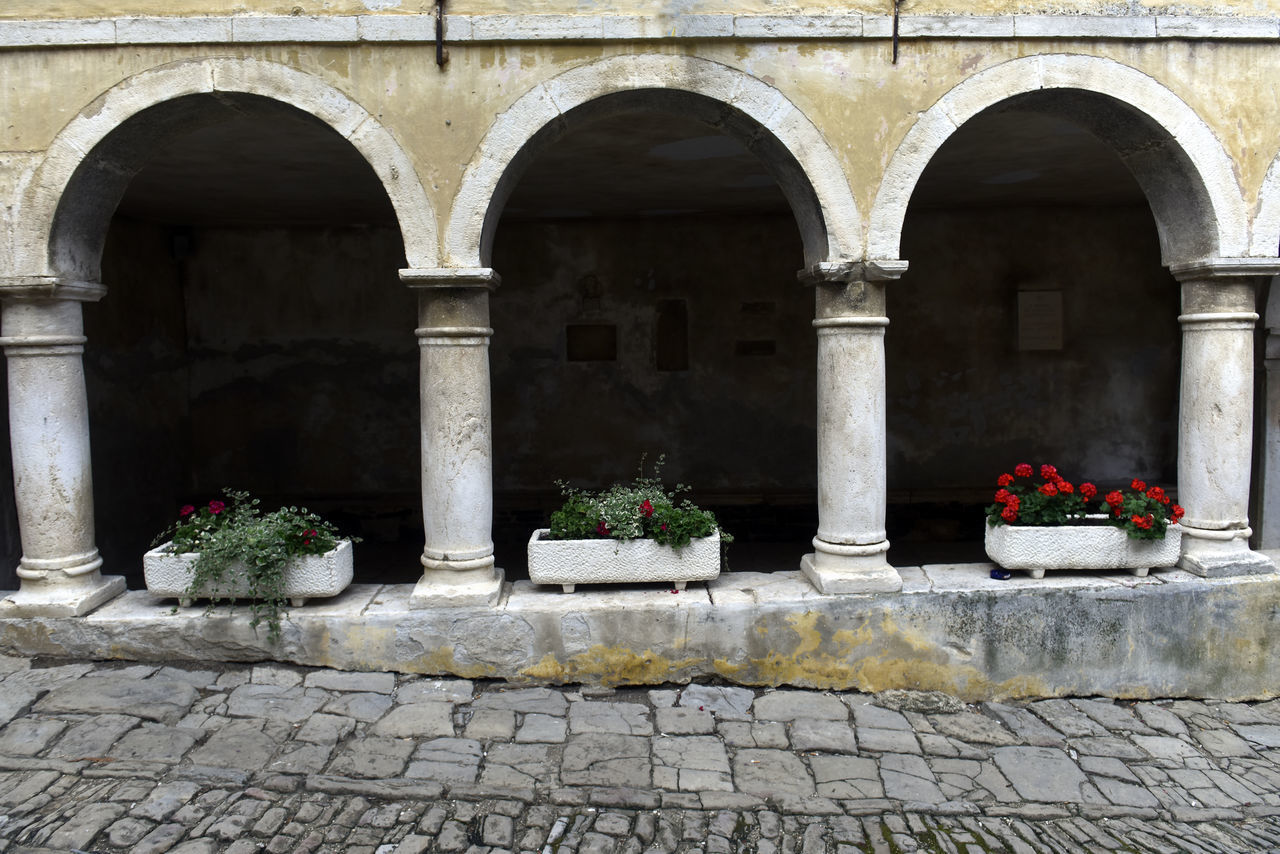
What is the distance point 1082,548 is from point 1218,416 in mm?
1011

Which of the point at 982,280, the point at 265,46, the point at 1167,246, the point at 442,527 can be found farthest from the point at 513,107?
the point at 982,280

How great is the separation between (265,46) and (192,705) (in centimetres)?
320

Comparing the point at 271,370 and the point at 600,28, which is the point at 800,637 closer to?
the point at 600,28

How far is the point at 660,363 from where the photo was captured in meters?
8.09

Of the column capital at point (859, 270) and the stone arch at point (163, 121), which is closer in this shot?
the stone arch at point (163, 121)

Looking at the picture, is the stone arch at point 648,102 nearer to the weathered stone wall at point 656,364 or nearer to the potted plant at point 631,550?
the potted plant at point 631,550

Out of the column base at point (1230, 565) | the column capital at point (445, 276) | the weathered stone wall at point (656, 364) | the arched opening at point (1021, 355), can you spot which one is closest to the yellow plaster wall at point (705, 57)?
the column capital at point (445, 276)

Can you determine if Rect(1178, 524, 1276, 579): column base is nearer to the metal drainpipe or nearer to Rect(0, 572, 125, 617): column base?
the metal drainpipe

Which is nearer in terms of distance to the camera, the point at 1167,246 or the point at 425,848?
the point at 425,848

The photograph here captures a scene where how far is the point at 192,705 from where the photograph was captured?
13.9 feet

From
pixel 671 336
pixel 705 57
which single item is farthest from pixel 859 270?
pixel 671 336

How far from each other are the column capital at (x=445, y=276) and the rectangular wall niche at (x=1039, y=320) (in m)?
5.55

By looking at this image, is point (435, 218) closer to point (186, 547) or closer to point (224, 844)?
point (186, 547)

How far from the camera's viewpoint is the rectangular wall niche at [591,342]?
808cm
